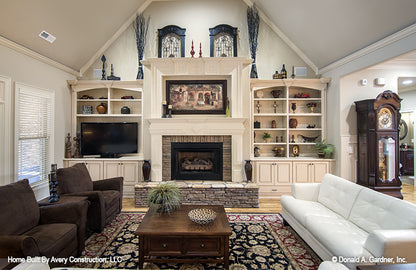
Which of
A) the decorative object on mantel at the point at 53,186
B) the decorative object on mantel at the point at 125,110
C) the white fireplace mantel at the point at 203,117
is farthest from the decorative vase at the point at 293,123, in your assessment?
the decorative object on mantel at the point at 53,186

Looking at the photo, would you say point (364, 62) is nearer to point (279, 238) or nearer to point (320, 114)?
point (320, 114)

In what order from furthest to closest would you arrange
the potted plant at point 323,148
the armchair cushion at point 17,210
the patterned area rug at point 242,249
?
the potted plant at point 323,148
the patterned area rug at point 242,249
the armchair cushion at point 17,210

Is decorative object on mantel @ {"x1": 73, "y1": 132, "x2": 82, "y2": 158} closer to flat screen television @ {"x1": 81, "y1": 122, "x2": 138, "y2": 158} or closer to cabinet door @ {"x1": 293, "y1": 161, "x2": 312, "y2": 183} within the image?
flat screen television @ {"x1": 81, "y1": 122, "x2": 138, "y2": 158}

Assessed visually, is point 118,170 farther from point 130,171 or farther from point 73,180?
point 73,180

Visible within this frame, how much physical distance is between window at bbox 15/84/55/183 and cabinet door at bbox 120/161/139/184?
145cm

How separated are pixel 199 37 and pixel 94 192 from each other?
4152 mm

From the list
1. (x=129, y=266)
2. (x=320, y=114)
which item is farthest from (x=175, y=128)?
(x=320, y=114)

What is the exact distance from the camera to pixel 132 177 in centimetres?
464

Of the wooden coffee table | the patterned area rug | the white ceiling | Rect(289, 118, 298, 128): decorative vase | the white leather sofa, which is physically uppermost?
the white ceiling

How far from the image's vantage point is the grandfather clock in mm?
4180

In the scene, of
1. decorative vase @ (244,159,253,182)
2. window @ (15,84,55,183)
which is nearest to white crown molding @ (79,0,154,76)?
window @ (15,84,55,183)

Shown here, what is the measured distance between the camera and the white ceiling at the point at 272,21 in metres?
3.07

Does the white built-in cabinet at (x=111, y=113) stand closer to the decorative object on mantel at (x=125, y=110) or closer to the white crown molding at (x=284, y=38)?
the decorative object on mantel at (x=125, y=110)

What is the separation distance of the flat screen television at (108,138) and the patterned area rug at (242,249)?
196 cm
